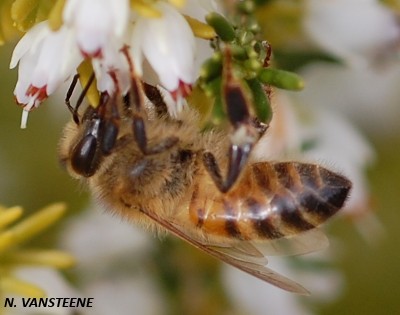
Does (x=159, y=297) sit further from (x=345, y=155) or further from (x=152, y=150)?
(x=152, y=150)

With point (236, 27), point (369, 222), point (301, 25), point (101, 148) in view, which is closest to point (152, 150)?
point (101, 148)

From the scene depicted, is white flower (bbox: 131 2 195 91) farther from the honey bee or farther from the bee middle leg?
the honey bee

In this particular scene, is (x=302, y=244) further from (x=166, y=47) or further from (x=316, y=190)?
(x=166, y=47)

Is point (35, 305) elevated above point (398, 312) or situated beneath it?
elevated above

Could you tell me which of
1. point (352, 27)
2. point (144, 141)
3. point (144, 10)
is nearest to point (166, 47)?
point (144, 10)

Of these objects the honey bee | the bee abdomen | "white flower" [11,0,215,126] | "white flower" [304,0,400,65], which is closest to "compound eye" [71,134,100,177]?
the honey bee

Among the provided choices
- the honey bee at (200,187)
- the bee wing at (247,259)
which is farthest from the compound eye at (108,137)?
the bee wing at (247,259)
